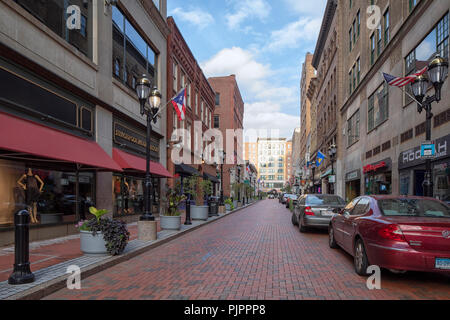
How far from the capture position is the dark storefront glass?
33.8ft

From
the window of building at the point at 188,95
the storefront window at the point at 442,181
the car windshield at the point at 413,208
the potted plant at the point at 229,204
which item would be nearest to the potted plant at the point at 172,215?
the car windshield at the point at 413,208

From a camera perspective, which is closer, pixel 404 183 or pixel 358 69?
pixel 404 183

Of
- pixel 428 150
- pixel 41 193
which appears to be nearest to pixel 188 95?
pixel 41 193

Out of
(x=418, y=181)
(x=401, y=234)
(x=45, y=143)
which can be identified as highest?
(x=45, y=143)

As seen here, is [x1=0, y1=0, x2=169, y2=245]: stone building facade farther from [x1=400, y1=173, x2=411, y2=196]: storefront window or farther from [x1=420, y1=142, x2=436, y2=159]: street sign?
[x1=400, y1=173, x2=411, y2=196]: storefront window

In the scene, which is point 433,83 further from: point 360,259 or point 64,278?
point 64,278

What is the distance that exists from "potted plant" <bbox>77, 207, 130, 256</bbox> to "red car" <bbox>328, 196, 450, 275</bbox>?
514 cm

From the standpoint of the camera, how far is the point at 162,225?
13.1 meters

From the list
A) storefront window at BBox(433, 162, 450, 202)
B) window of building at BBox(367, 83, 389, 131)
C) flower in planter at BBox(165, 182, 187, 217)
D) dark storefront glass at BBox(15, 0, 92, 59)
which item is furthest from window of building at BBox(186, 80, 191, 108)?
storefront window at BBox(433, 162, 450, 202)

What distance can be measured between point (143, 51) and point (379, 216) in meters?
16.8

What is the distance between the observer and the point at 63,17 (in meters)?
11.7

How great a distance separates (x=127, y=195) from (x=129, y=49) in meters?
7.46

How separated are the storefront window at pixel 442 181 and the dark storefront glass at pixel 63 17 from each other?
1425 centimetres
